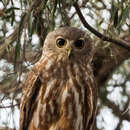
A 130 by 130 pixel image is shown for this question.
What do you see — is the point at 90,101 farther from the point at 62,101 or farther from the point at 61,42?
the point at 61,42

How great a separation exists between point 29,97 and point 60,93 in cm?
27

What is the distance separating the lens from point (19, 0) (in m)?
3.06

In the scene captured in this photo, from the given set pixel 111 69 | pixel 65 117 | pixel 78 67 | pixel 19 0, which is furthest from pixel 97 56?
pixel 19 0

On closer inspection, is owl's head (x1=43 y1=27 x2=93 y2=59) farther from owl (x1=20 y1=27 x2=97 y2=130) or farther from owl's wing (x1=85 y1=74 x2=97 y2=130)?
owl's wing (x1=85 y1=74 x2=97 y2=130)

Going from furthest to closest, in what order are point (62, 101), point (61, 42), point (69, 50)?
point (61, 42) → point (69, 50) → point (62, 101)

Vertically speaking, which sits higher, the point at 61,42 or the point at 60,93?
the point at 61,42

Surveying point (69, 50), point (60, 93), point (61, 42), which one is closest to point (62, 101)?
point (60, 93)

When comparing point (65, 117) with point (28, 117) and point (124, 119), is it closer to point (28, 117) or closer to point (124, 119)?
point (28, 117)

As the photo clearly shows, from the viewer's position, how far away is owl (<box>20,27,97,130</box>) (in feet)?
11.0

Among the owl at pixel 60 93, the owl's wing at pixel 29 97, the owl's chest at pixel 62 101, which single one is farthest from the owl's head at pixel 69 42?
the owl's wing at pixel 29 97

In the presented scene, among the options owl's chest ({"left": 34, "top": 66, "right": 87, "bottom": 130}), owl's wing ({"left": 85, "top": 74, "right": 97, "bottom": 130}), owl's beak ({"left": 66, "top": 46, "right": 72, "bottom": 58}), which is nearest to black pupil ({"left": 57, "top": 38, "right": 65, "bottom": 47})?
owl's beak ({"left": 66, "top": 46, "right": 72, "bottom": 58})

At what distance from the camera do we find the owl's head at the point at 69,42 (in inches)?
142

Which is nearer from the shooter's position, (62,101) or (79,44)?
(62,101)

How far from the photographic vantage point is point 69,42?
3.62 meters
